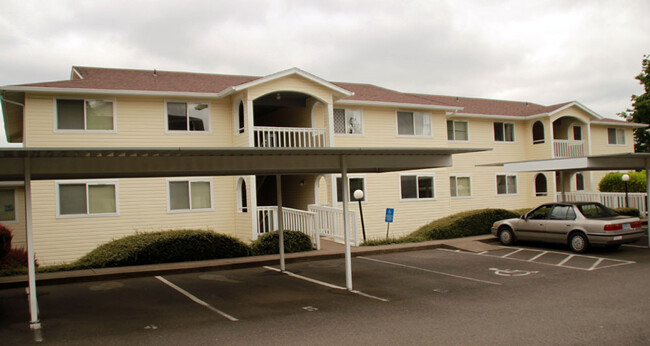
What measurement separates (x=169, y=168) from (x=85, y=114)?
11.5 meters

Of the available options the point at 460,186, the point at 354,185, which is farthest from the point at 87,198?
the point at 460,186

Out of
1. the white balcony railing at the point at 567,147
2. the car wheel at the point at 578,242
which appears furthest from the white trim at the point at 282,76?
the white balcony railing at the point at 567,147

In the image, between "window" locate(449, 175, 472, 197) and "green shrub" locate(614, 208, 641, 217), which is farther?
"window" locate(449, 175, 472, 197)

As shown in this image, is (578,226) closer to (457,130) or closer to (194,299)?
(194,299)

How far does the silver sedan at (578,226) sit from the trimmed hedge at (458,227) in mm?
2326

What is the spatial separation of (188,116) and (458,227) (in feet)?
37.1

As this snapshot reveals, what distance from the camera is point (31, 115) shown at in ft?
59.3

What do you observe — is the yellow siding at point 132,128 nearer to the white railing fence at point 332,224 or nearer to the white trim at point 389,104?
the white trim at point 389,104

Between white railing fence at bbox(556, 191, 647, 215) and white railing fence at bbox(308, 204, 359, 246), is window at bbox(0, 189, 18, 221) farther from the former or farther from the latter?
white railing fence at bbox(556, 191, 647, 215)

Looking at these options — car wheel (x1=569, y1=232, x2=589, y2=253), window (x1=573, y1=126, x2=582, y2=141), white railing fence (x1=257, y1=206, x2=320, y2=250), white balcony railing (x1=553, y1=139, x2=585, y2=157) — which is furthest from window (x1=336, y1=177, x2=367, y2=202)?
window (x1=573, y1=126, x2=582, y2=141)

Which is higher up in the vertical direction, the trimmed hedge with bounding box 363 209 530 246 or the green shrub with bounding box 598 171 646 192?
the green shrub with bounding box 598 171 646 192

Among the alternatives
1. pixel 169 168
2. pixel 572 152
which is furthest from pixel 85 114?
pixel 572 152

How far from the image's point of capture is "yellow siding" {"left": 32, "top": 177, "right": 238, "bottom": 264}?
18188 mm

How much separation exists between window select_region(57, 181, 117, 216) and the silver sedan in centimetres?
1431
